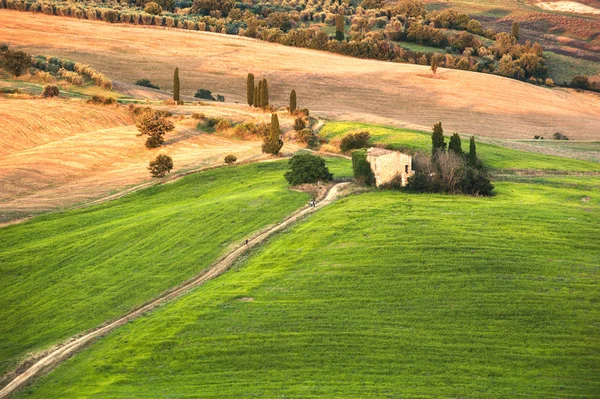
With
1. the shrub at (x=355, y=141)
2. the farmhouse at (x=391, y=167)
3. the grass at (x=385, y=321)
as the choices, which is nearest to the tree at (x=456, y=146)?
the farmhouse at (x=391, y=167)

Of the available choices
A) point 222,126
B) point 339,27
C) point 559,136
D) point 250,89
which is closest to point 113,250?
point 222,126

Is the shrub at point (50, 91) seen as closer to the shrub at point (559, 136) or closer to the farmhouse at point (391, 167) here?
the farmhouse at point (391, 167)

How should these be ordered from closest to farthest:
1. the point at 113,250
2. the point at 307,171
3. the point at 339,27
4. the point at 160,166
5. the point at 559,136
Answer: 1. the point at 113,250
2. the point at 307,171
3. the point at 160,166
4. the point at 559,136
5. the point at 339,27

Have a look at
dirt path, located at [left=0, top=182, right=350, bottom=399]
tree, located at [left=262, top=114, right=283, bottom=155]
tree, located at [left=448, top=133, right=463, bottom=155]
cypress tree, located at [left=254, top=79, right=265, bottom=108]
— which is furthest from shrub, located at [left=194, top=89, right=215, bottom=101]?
dirt path, located at [left=0, top=182, right=350, bottom=399]

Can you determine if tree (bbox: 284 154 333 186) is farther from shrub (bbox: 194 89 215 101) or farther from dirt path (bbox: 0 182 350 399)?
shrub (bbox: 194 89 215 101)

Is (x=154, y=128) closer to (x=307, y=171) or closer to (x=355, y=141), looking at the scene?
(x=355, y=141)
